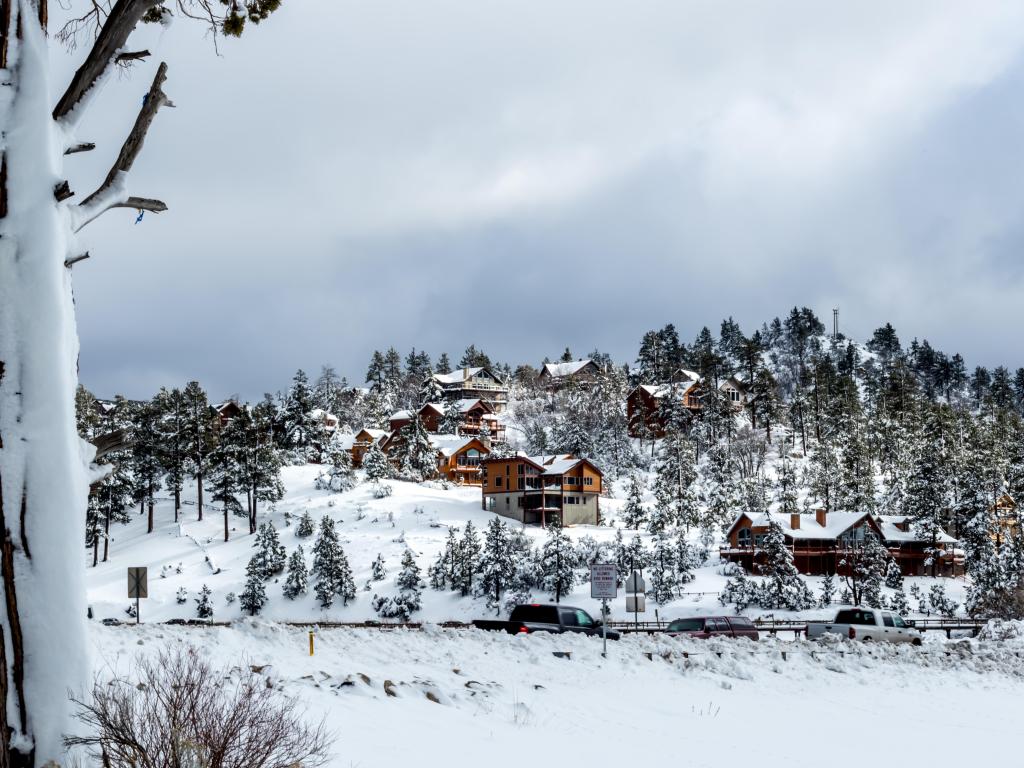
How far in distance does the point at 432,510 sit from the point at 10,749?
Answer: 79.3 m

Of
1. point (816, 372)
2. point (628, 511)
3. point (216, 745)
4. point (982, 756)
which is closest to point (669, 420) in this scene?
point (816, 372)

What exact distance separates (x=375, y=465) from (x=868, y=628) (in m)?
61.2

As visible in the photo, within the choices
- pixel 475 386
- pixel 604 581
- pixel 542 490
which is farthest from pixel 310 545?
pixel 475 386

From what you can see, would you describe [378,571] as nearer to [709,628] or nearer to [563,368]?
[709,628]

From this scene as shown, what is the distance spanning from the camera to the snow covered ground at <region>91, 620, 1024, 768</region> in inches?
542

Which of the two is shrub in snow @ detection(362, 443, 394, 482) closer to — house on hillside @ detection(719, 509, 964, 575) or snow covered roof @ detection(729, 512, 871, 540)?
house on hillside @ detection(719, 509, 964, 575)

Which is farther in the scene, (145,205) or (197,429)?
(197,429)

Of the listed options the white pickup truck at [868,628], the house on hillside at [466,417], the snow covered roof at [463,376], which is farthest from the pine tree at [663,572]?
the snow covered roof at [463,376]

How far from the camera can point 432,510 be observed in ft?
277

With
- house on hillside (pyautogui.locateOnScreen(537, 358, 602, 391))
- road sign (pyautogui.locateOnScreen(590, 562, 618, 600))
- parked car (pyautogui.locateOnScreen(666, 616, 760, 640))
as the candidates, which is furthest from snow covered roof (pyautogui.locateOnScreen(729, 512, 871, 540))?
house on hillside (pyautogui.locateOnScreen(537, 358, 602, 391))

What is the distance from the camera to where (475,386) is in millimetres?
145750

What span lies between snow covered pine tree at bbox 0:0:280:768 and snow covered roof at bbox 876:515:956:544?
244ft

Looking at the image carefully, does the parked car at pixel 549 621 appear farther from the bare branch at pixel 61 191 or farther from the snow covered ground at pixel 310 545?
the bare branch at pixel 61 191

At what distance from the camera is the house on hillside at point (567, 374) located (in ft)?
470
